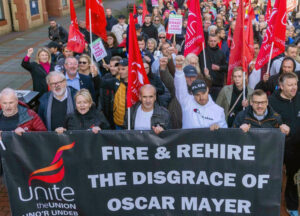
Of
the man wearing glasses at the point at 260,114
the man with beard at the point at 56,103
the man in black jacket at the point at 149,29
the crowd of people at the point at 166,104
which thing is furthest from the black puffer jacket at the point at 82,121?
the man in black jacket at the point at 149,29

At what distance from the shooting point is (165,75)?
232 inches

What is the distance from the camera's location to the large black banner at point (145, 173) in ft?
12.4

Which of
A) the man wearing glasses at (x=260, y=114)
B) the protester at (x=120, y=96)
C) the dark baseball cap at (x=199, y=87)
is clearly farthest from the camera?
the protester at (x=120, y=96)

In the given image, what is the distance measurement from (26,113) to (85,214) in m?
1.44

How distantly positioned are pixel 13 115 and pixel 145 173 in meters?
1.78

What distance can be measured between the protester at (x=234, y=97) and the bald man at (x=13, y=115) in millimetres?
2626

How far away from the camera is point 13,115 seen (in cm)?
427

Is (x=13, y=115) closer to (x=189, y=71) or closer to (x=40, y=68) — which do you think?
(x=40, y=68)

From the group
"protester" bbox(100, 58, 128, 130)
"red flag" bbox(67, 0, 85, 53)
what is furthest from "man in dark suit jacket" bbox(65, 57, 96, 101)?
"red flag" bbox(67, 0, 85, 53)

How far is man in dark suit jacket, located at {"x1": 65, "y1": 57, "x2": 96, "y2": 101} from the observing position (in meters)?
5.66

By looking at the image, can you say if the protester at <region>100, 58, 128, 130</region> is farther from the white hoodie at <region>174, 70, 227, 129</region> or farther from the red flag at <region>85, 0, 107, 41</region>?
the red flag at <region>85, 0, 107, 41</region>

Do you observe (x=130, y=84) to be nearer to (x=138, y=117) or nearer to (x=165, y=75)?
(x=138, y=117)

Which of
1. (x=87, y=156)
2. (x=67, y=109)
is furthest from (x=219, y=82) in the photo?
(x=87, y=156)

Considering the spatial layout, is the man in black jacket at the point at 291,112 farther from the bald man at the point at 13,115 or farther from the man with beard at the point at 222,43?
the man with beard at the point at 222,43
